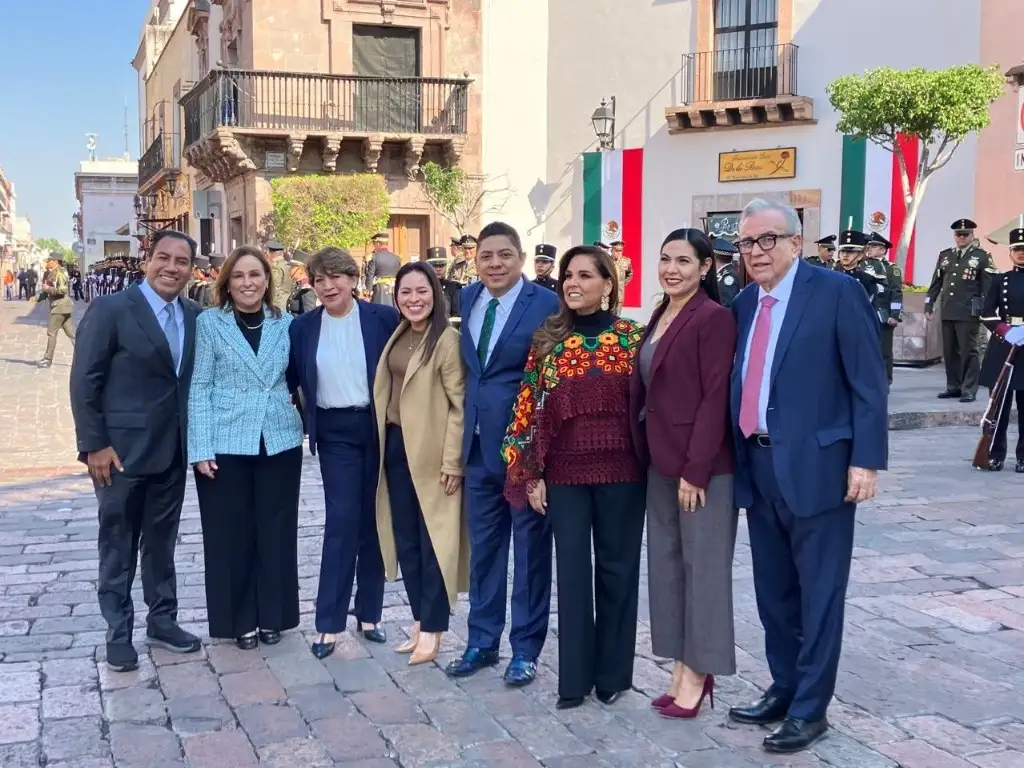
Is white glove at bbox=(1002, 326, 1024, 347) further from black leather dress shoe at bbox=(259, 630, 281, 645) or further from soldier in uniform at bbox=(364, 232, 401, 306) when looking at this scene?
soldier in uniform at bbox=(364, 232, 401, 306)

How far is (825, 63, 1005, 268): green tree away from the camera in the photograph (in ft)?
55.4

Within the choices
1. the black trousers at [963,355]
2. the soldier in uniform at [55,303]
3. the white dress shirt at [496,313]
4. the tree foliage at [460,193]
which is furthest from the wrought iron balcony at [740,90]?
the white dress shirt at [496,313]

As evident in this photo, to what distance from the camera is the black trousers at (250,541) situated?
16.4ft

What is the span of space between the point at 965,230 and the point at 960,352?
1.57m

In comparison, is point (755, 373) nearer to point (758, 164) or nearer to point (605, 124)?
point (758, 164)

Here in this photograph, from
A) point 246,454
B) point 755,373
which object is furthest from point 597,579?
point 246,454

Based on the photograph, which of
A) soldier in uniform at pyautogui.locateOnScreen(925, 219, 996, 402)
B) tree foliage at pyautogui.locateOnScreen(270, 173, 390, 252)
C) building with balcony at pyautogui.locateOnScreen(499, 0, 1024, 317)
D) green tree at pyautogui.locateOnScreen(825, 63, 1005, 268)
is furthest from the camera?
tree foliage at pyautogui.locateOnScreen(270, 173, 390, 252)

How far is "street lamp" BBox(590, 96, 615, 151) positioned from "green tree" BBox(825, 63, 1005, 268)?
5292mm

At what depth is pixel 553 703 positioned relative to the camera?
173 inches

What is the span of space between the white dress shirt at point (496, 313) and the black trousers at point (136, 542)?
140cm

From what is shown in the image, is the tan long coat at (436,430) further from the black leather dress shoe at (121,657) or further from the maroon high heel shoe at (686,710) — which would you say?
the black leather dress shoe at (121,657)

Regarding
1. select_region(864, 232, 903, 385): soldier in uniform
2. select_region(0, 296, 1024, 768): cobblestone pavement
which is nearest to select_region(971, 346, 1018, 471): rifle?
select_region(0, 296, 1024, 768): cobblestone pavement

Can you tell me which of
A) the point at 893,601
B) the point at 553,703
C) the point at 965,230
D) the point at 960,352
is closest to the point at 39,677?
the point at 553,703

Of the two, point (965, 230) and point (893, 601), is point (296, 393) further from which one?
point (965, 230)
